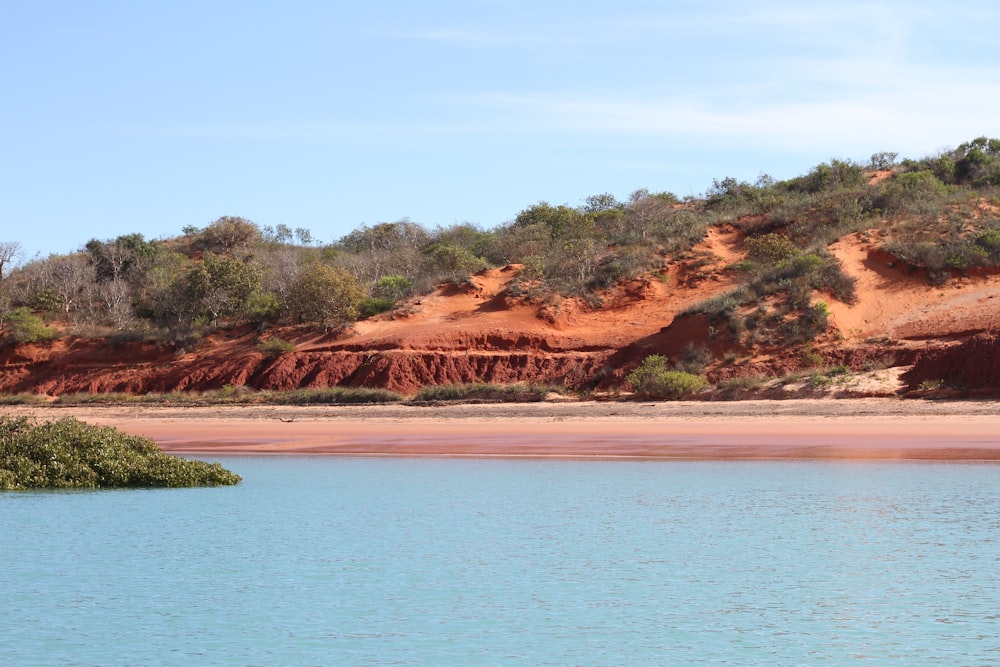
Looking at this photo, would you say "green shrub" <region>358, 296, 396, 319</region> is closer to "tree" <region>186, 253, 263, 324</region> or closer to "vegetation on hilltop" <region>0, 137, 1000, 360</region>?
"vegetation on hilltop" <region>0, 137, 1000, 360</region>

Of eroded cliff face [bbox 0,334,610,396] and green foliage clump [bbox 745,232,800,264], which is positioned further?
green foliage clump [bbox 745,232,800,264]

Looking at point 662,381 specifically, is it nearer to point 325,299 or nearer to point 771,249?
point 771,249

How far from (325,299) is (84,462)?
25.2m

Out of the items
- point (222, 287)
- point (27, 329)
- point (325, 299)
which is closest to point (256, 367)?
point (325, 299)

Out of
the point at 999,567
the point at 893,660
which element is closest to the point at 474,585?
the point at 893,660

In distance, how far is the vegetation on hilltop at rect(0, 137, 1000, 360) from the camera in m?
38.8

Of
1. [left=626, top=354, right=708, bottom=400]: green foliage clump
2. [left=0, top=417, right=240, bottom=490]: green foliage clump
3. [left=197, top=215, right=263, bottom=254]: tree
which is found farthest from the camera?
[left=197, top=215, right=263, bottom=254]: tree

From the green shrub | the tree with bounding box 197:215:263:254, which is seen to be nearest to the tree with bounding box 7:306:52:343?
the green shrub

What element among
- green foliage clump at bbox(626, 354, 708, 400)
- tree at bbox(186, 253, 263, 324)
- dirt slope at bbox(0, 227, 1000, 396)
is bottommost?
green foliage clump at bbox(626, 354, 708, 400)

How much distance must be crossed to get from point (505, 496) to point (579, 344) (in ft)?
71.5

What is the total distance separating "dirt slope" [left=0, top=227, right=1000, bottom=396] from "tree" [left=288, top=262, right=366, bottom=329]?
37.4 inches

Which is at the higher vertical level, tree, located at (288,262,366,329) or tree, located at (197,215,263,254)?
tree, located at (197,215,263,254)

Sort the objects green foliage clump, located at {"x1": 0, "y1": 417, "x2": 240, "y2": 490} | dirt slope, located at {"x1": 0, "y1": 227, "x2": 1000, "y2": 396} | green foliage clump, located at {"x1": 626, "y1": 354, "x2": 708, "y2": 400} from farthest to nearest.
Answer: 1. dirt slope, located at {"x1": 0, "y1": 227, "x2": 1000, "y2": 396}
2. green foliage clump, located at {"x1": 626, "y1": 354, "x2": 708, "y2": 400}
3. green foliage clump, located at {"x1": 0, "y1": 417, "x2": 240, "y2": 490}

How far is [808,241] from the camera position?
46.0 metres
